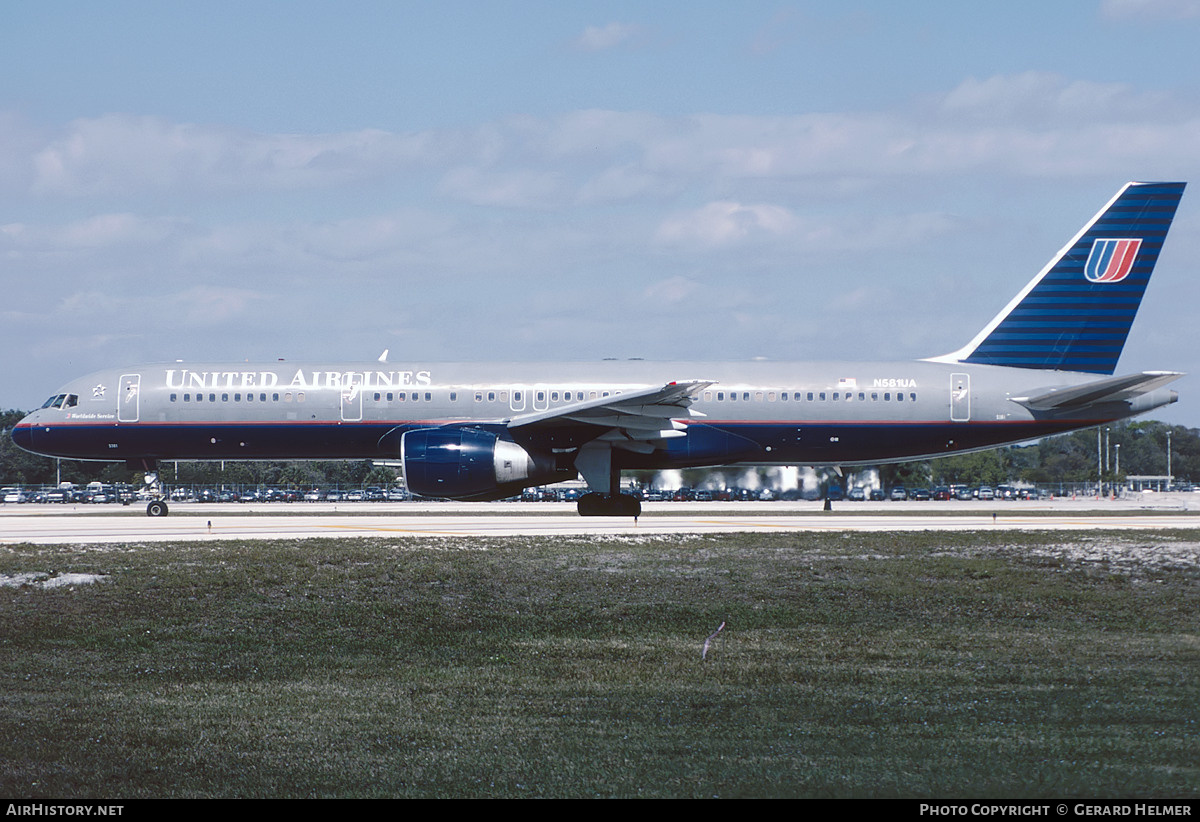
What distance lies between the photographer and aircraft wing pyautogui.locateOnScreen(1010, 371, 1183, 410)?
2939cm

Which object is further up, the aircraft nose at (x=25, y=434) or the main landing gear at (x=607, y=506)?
the aircraft nose at (x=25, y=434)

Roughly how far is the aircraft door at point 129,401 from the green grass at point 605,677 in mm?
14521

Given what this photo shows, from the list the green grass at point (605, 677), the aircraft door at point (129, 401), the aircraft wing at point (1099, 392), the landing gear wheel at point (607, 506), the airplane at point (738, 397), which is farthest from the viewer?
the aircraft door at point (129, 401)

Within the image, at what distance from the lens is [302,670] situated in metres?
Result: 11.1

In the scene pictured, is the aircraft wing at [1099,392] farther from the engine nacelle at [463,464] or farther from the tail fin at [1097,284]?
the engine nacelle at [463,464]

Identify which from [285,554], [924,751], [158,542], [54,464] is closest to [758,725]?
[924,751]

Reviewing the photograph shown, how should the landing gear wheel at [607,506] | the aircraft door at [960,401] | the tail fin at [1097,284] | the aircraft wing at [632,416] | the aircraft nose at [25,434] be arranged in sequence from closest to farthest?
the aircraft wing at [632,416] → the landing gear wheel at [607,506] → the aircraft door at [960,401] → the tail fin at [1097,284] → the aircraft nose at [25,434]

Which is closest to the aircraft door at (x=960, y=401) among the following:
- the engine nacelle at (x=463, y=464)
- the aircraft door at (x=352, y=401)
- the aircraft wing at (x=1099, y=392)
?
the aircraft wing at (x=1099, y=392)

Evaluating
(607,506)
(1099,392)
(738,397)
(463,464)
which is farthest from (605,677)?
(1099,392)

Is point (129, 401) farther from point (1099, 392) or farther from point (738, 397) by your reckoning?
point (1099, 392)

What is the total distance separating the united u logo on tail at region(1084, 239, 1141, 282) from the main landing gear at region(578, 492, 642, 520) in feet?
49.0

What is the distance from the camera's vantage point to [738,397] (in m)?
31.9

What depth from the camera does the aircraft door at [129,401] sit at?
33062 millimetres

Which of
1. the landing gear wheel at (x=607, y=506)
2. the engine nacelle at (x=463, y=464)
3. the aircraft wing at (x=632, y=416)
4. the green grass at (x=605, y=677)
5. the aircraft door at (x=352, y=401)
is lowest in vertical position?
the green grass at (x=605, y=677)
